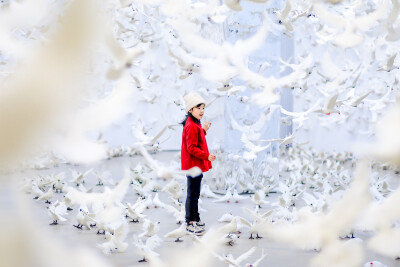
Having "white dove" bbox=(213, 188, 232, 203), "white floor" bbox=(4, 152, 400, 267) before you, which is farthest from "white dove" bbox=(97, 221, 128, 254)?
"white dove" bbox=(213, 188, 232, 203)

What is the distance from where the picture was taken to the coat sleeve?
10.3 feet

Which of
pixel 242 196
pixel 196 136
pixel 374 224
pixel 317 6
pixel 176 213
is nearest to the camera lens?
pixel 374 224

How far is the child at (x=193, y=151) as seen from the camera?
317cm

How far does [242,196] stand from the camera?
4332 millimetres

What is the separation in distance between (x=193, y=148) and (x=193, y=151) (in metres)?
0.02

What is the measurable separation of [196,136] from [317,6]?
2.29 m

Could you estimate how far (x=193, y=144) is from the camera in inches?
125

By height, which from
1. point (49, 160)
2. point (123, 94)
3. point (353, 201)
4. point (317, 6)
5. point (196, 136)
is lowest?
point (49, 160)

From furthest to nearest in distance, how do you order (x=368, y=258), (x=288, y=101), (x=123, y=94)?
(x=288, y=101), (x=368, y=258), (x=123, y=94)

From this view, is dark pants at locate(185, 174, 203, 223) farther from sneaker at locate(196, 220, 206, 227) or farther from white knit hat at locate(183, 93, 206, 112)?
white knit hat at locate(183, 93, 206, 112)

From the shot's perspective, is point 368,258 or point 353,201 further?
point 368,258

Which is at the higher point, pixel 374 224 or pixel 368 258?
pixel 374 224

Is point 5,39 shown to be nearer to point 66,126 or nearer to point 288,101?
point 66,126

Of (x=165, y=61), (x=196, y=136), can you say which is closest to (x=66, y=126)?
(x=196, y=136)
